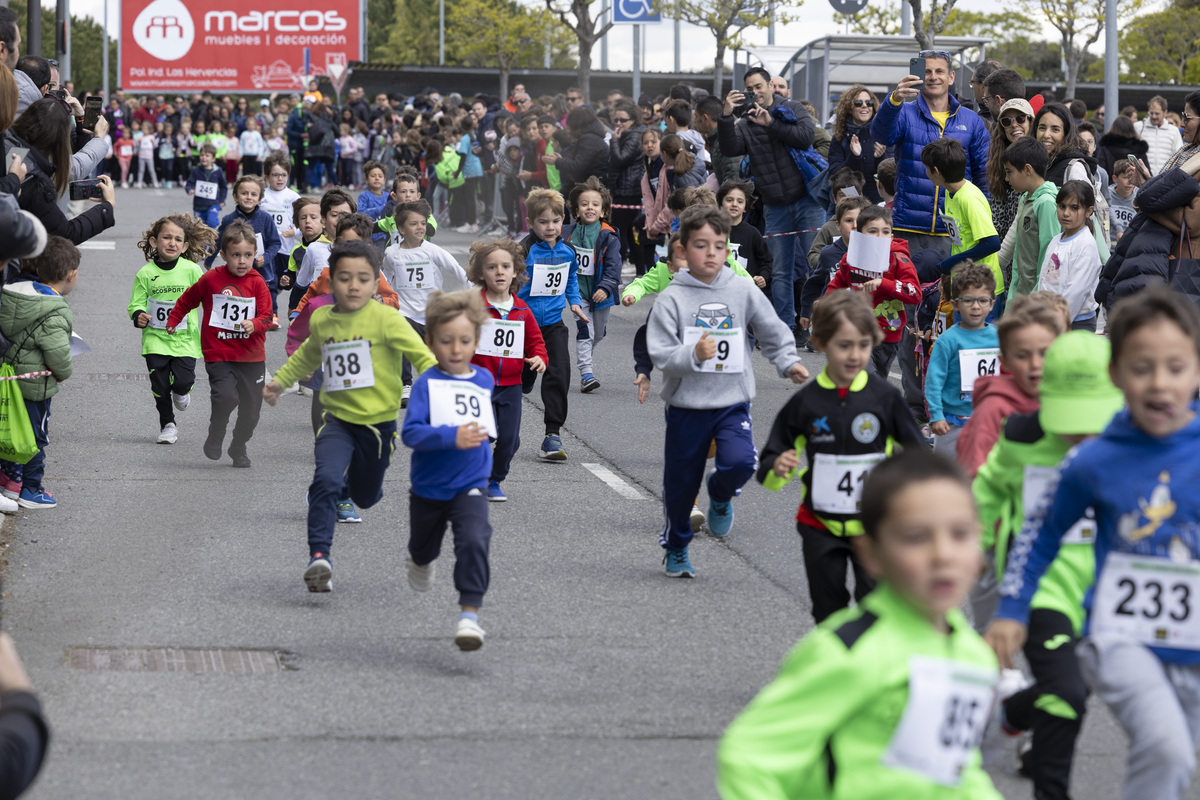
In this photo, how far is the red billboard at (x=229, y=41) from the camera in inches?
2525

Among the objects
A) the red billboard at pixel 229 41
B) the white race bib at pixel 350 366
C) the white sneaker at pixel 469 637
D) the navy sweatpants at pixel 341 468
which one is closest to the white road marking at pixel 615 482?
the navy sweatpants at pixel 341 468

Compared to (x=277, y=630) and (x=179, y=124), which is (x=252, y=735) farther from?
(x=179, y=124)

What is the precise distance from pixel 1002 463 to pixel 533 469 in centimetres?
Answer: 602

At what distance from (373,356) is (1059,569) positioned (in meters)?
3.96

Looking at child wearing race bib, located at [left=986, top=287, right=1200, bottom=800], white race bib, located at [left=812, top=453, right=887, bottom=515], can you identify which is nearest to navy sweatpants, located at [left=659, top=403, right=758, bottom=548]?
white race bib, located at [left=812, top=453, right=887, bottom=515]

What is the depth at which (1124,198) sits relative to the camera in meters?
15.6

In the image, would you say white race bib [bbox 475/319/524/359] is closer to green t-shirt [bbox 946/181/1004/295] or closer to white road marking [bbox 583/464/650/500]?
white road marking [bbox 583/464/650/500]

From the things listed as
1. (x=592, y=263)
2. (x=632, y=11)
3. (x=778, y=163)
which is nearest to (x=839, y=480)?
(x=592, y=263)

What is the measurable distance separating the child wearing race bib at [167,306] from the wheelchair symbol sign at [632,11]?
15.7 meters

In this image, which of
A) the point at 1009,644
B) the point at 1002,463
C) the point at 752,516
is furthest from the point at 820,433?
the point at 752,516

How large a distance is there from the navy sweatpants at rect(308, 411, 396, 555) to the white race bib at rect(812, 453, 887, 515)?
2.47 metres

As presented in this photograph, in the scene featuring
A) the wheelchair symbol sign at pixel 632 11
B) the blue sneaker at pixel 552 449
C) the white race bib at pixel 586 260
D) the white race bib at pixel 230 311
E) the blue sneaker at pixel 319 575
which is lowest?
the blue sneaker at pixel 319 575

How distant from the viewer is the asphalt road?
494cm

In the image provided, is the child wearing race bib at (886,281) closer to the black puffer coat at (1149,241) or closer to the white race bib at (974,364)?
the black puffer coat at (1149,241)
